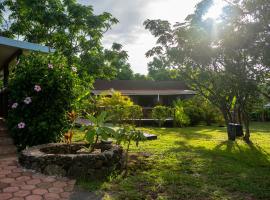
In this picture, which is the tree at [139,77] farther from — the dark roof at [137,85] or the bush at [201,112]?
the bush at [201,112]

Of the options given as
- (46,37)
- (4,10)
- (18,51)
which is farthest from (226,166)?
(4,10)

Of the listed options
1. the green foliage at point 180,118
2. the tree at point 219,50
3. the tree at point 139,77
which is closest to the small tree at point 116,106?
the green foliage at point 180,118

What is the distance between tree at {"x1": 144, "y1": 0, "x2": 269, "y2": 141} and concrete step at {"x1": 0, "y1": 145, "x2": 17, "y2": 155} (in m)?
6.21

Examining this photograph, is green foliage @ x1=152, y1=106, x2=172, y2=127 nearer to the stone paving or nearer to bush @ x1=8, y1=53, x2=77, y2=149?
bush @ x1=8, y1=53, x2=77, y2=149

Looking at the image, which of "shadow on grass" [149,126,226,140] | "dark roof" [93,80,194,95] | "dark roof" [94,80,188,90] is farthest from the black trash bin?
"dark roof" [94,80,188,90]

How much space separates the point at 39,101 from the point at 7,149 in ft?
4.47

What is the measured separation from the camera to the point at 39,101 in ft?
25.3

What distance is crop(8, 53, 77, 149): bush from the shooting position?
7.48 metres

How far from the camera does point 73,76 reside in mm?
8328

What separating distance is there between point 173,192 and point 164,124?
1421 cm

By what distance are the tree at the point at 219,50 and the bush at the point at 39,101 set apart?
14.4 feet

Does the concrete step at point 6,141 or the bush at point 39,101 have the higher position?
the bush at point 39,101

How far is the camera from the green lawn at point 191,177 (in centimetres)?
507

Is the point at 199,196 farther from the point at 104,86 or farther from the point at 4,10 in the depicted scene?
the point at 104,86
